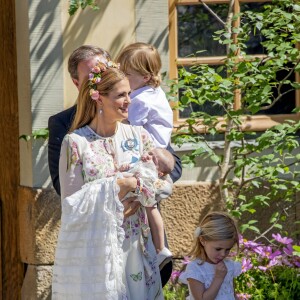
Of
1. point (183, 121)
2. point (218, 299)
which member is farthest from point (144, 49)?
point (183, 121)

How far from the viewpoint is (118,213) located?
533 centimetres

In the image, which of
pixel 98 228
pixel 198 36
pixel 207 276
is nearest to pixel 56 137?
pixel 98 228

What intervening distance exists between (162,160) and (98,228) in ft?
1.62

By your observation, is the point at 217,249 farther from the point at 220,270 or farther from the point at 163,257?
the point at 163,257

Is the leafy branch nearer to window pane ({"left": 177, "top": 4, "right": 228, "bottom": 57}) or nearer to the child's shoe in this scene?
window pane ({"left": 177, "top": 4, "right": 228, "bottom": 57})

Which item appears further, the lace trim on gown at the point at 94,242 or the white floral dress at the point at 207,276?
the white floral dress at the point at 207,276

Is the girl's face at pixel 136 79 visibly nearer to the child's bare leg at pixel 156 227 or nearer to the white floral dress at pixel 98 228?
the white floral dress at pixel 98 228

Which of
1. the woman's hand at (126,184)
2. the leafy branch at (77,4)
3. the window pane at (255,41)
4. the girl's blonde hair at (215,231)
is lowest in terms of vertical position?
the girl's blonde hair at (215,231)

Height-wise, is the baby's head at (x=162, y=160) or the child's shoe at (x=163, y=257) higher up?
the baby's head at (x=162, y=160)

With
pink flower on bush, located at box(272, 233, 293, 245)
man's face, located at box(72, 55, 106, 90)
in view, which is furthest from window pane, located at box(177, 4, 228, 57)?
man's face, located at box(72, 55, 106, 90)

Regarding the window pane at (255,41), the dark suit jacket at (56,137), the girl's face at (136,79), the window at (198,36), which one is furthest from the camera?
the window pane at (255,41)

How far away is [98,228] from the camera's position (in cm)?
533

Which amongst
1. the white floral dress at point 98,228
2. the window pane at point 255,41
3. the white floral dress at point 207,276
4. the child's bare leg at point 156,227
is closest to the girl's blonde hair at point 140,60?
the white floral dress at point 98,228

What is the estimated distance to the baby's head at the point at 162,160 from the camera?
5.53m
